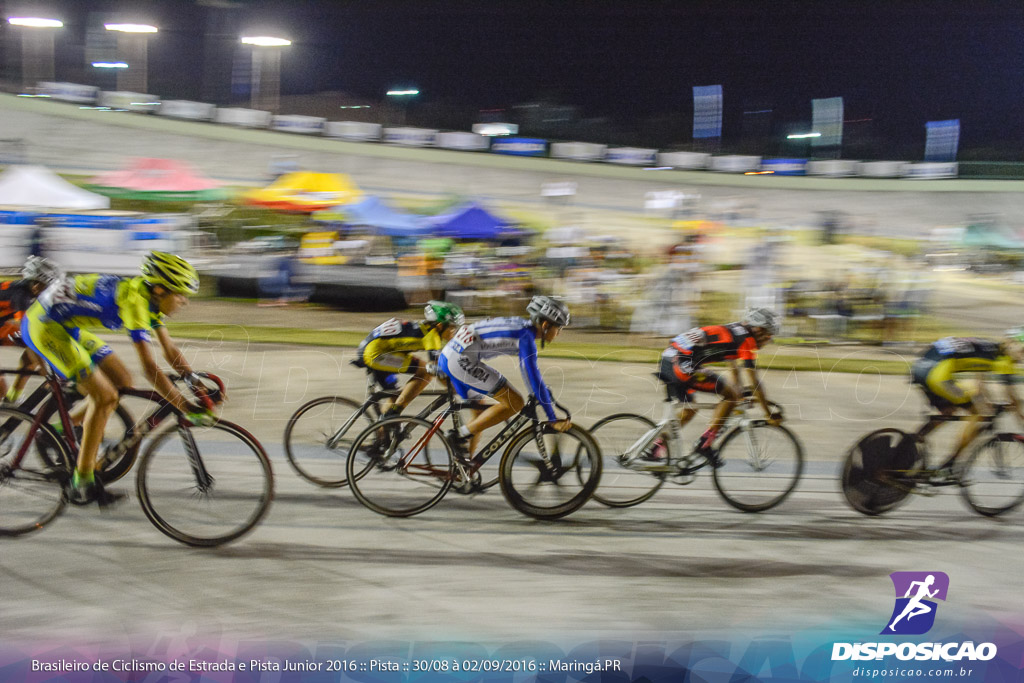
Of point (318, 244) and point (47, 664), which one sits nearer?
point (47, 664)

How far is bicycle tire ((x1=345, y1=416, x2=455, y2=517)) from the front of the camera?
4.45 m

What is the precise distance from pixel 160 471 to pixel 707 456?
10.3 ft

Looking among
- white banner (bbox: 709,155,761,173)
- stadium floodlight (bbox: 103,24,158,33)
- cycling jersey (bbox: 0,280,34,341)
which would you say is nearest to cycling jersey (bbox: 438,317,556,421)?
cycling jersey (bbox: 0,280,34,341)

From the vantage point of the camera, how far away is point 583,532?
4.50 metres

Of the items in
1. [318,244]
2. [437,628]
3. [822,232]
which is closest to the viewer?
[437,628]

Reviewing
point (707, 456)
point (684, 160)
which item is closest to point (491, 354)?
point (707, 456)

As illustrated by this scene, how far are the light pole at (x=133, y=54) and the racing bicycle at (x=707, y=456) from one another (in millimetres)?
36558

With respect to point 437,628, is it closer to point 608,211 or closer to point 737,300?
point 737,300

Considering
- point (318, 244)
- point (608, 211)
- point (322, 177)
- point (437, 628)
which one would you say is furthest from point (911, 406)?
point (608, 211)

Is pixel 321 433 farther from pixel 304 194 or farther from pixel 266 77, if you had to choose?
pixel 266 77

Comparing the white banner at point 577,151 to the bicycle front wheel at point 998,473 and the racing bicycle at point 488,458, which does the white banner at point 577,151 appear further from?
the racing bicycle at point 488,458

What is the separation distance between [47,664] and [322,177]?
1290 centimetres

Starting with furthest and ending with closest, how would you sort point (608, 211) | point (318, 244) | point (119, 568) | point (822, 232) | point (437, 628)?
point (608, 211)
point (822, 232)
point (318, 244)
point (119, 568)
point (437, 628)

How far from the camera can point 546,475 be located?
4574 mm
